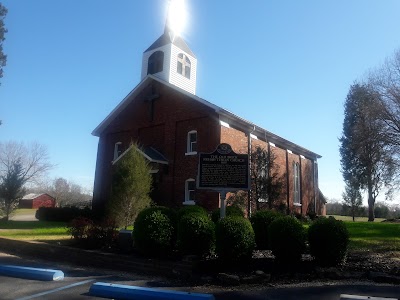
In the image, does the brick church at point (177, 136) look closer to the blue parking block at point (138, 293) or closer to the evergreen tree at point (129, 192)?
the evergreen tree at point (129, 192)

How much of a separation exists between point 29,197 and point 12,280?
75.5 metres

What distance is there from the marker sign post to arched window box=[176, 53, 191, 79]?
20.2 meters

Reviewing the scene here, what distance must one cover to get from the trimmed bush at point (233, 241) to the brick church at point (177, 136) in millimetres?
11794

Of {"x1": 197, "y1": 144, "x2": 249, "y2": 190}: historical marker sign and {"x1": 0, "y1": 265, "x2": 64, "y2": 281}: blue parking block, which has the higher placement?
{"x1": 197, "y1": 144, "x2": 249, "y2": 190}: historical marker sign

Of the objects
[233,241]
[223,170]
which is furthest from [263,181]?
[233,241]

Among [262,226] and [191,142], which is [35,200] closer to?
[191,142]

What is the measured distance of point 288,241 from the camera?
8.34 meters

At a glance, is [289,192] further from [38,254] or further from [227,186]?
[38,254]

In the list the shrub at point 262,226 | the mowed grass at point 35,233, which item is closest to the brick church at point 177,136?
the mowed grass at point 35,233

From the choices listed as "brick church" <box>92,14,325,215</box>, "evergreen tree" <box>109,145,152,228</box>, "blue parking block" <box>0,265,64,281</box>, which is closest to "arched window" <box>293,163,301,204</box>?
"brick church" <box>92,14,325,215</box>

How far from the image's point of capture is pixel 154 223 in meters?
9.52

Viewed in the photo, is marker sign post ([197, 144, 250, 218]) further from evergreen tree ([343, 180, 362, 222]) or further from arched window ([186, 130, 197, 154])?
evergreen tree ([343, 180, 362, 222])

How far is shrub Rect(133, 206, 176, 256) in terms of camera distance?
30.5 feet

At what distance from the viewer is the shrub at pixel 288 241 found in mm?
8336
